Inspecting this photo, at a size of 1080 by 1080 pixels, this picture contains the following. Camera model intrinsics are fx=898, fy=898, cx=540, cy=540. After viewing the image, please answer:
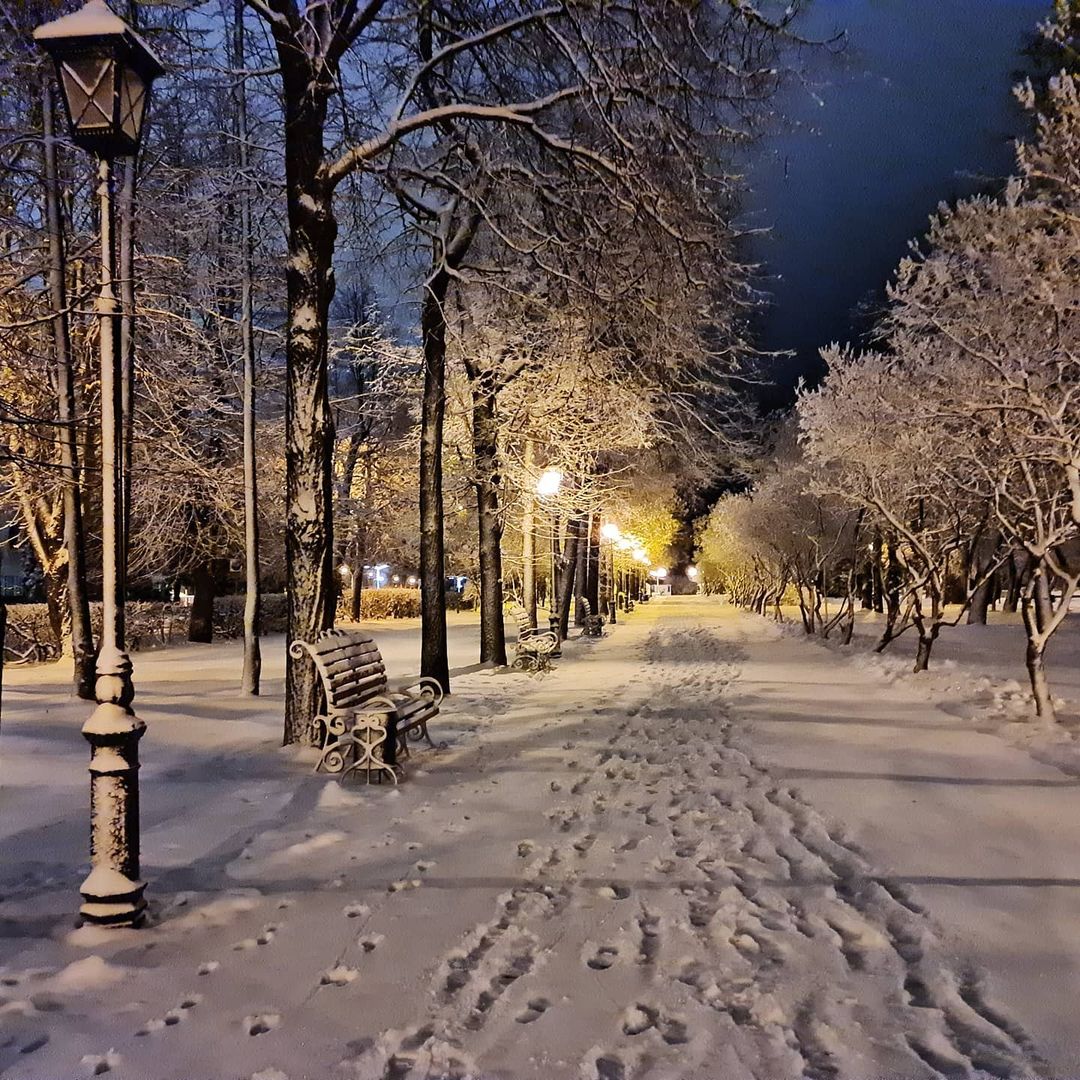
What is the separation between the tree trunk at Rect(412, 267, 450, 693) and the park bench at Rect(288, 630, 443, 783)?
3722 mm

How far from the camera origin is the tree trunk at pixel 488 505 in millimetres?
16656

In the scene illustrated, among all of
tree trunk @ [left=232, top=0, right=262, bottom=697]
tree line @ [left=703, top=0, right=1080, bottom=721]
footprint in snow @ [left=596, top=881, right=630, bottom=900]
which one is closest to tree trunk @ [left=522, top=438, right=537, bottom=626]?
tree line @ [left=703, top=0, right=1080, bottom=721]

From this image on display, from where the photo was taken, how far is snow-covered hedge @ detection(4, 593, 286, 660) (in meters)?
20.6

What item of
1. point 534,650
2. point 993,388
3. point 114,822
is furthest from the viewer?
point 534,650

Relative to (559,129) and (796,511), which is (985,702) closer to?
(559,129)

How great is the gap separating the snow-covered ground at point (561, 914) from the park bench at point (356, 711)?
0.34 m

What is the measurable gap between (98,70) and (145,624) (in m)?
23.3

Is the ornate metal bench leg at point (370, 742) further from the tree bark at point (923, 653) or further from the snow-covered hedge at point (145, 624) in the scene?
the tree bark at point (923, 653)

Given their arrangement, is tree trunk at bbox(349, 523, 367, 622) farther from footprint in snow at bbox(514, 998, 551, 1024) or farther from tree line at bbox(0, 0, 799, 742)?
footprint in snow at bbox(514, 998, 551, 1024)

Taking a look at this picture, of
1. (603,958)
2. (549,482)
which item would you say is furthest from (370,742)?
(549,482)

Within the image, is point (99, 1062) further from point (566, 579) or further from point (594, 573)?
point (594, 573)

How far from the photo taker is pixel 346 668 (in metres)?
8.09

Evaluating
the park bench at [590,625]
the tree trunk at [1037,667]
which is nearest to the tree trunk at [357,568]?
the park bench at [590,625]

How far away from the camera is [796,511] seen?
30484 mm
